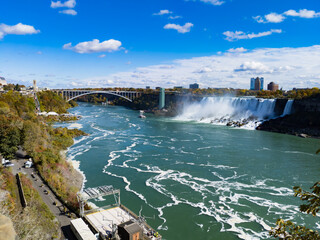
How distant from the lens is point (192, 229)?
29.5ft

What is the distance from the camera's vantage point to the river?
9469mm

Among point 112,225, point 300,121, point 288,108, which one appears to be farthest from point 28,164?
point 288,108

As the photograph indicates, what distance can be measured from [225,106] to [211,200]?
3330 cm

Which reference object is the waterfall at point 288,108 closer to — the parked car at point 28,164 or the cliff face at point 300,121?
the cliff face at point 300,121

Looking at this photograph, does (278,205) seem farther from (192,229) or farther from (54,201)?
(54,201)

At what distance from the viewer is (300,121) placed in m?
30.7

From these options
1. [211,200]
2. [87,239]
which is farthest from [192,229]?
[87,239]

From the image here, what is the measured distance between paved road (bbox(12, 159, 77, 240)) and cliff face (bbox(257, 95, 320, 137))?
26095 mm

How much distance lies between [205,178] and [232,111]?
29.0 meters

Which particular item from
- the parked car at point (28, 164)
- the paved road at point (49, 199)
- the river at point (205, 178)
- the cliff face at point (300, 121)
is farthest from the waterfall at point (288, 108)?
the paved road at point (49, 199)

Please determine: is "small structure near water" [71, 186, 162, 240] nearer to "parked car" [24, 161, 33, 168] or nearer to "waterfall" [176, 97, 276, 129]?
"parked car" [24, 161, 33, 168]

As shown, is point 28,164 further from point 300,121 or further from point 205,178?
point 300,121

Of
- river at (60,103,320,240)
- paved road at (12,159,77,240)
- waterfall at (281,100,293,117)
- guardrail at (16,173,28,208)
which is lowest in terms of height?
river at (60,103,320,240)

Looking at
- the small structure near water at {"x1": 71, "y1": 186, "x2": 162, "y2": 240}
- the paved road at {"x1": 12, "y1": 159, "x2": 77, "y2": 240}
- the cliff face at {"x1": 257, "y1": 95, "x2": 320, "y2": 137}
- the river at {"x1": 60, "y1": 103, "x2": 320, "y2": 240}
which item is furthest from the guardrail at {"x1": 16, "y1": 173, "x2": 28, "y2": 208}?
the cliff face at {"x1": 257, "y1": 95, "x2": 320, "y2": 137}
